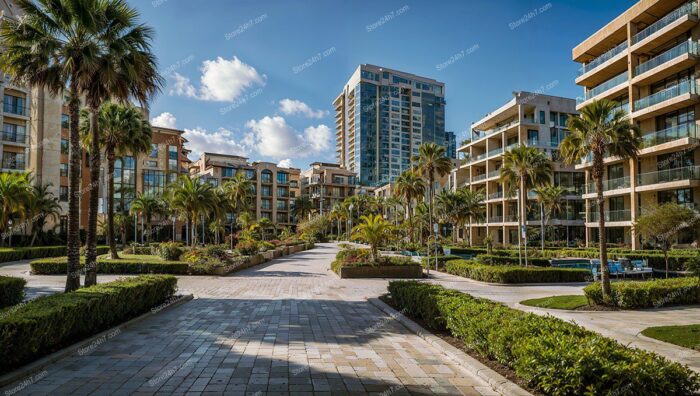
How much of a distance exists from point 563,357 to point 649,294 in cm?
1185

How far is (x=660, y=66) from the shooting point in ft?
105

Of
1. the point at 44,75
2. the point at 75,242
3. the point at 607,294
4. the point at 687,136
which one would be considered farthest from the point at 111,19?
the point at 687,136

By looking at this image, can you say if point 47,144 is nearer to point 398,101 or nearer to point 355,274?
point 355,274

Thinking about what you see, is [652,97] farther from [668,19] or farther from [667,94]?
[668,19]

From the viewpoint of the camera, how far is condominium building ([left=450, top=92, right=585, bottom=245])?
54.0 m

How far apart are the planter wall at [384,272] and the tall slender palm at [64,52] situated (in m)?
13.9

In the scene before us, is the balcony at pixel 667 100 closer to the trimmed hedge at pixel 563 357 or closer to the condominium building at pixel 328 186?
the trimmed hedge at pixel 563 357

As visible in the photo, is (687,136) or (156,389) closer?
(156,389)

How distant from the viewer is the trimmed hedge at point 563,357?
4.98 m

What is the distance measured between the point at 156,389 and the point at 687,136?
120 ft

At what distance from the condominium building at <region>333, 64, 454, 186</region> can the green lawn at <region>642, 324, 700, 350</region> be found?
125927mm

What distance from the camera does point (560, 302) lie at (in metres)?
15.4

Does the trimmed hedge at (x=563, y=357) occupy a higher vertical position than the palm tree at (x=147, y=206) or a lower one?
lower

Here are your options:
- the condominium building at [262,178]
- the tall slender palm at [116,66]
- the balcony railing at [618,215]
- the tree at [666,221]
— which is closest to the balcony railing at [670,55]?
the balcony railing at [618,215]
